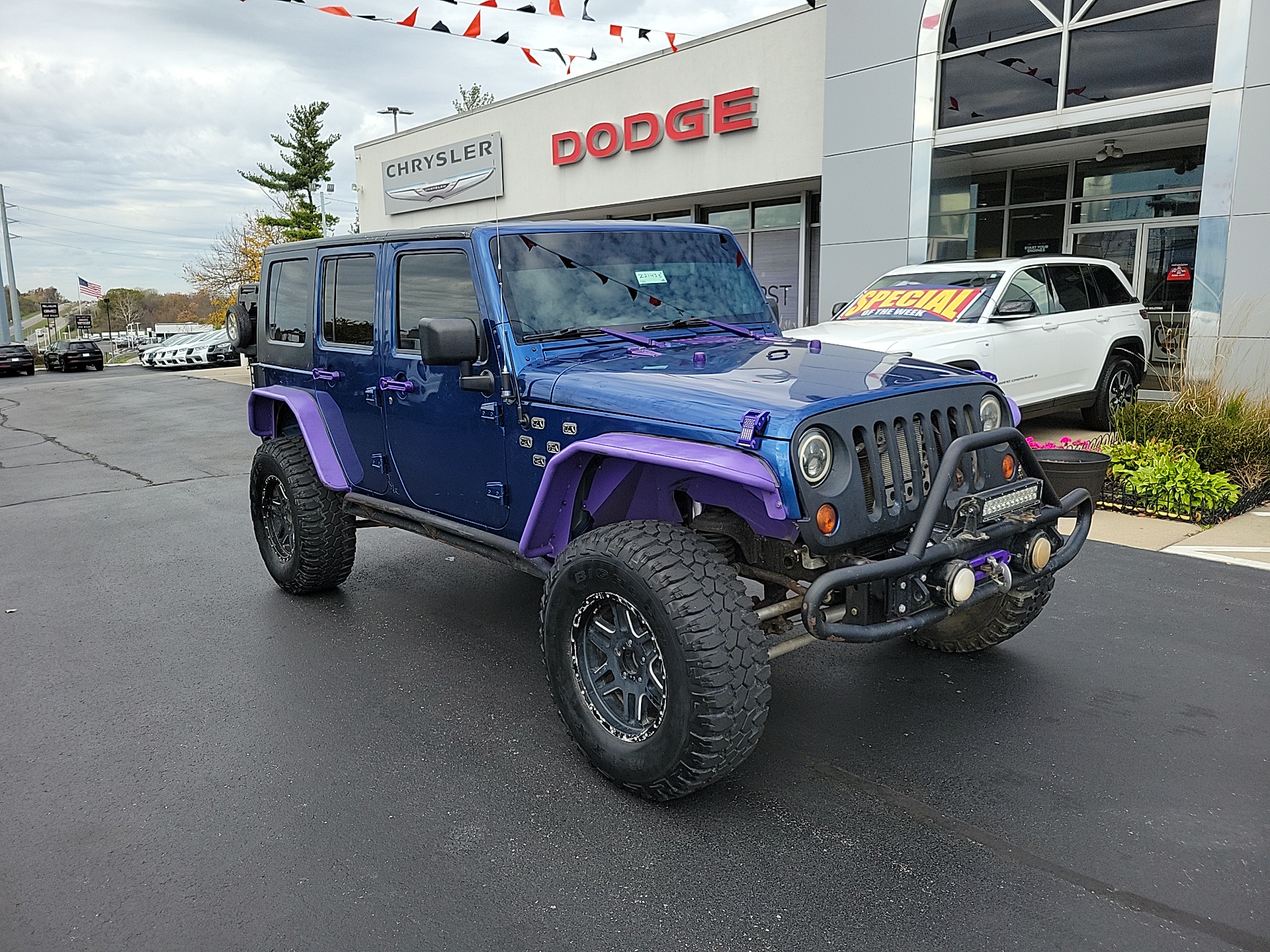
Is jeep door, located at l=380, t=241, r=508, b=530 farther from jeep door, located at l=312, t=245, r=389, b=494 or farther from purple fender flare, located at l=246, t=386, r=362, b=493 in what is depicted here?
purple fender flare, located at l=246, t=386, r=362, b=493

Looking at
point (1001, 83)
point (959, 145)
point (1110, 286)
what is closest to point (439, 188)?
point (959, 145)

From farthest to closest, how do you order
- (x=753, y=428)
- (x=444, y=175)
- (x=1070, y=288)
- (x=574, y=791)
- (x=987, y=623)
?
1. (x=444, y=175)
2. (x=1070, y=288)
3. (x=987, y=623)
4. (x=574, y=791)
5. (x=753, y=428)

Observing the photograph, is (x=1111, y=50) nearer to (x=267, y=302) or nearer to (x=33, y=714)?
(x=267, y=302)

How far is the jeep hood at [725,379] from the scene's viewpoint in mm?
3232

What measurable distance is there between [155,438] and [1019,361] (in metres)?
11.5

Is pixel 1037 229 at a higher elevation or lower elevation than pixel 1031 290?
higher

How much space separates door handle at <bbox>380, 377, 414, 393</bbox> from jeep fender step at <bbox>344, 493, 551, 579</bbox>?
24.7 inches

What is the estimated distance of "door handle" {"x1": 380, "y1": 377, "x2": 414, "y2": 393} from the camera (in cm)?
465

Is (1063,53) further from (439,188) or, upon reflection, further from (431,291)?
(439,188)

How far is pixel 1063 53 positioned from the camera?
10781mm

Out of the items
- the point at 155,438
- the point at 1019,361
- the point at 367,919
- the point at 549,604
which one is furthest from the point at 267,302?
the point at 155,438

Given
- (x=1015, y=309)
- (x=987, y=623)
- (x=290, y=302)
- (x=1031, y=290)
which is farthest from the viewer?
(x=1031, y=290)

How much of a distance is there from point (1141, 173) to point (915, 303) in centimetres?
628

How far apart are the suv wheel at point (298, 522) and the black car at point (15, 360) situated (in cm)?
3489
